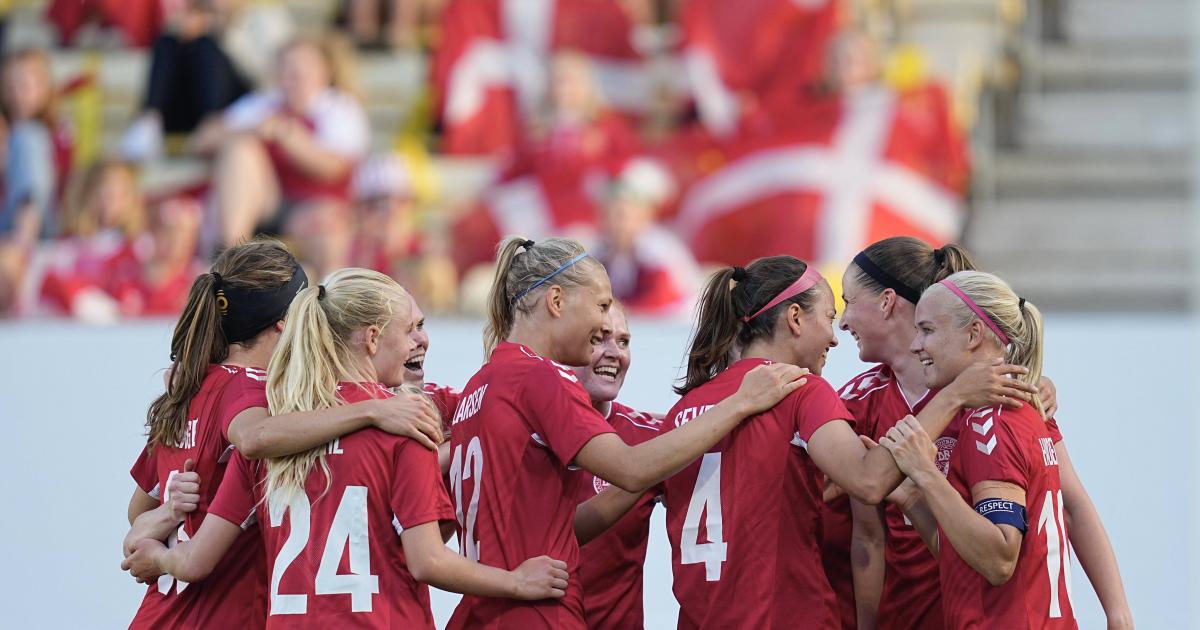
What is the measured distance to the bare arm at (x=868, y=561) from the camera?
3320 millimetres

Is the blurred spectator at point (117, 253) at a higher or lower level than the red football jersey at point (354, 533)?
higher

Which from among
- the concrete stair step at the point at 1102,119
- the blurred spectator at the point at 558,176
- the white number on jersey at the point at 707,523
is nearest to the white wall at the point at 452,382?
the blurred spectator at the point at 558,176

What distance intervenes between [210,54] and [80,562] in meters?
3.71

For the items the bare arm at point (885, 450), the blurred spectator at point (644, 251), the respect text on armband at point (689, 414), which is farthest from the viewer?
the blurred spectator at point (644, 251)

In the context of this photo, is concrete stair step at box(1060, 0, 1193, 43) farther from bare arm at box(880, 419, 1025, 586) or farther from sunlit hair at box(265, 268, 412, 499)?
sunlit hair at box(265, 268, 412, 499)

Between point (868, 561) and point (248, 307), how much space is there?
1.62m

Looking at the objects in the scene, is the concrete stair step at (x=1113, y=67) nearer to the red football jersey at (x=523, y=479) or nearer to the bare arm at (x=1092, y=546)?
the bare arm at (x=1092, y=546)

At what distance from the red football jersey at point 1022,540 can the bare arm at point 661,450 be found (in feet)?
1.54

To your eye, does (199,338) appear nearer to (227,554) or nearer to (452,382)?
(227,554)

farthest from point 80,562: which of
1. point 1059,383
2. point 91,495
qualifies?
point 1059,383

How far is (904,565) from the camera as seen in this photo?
344 cm

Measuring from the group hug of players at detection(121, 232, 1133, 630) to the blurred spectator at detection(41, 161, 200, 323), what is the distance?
4.60m

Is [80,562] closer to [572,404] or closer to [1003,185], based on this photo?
[572,404]

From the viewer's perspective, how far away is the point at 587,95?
8.23 meters
